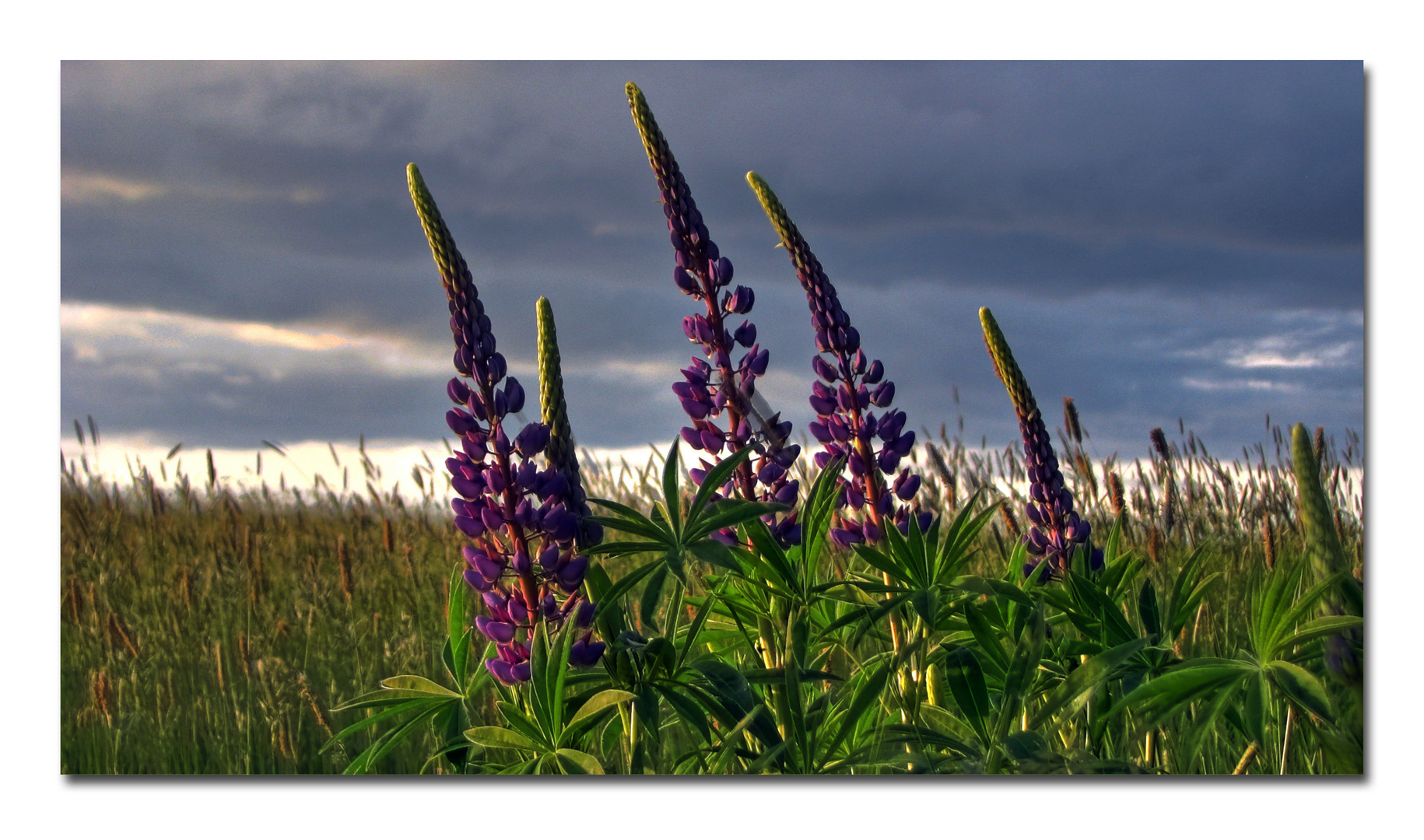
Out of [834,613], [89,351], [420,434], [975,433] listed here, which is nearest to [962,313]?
[975,433]

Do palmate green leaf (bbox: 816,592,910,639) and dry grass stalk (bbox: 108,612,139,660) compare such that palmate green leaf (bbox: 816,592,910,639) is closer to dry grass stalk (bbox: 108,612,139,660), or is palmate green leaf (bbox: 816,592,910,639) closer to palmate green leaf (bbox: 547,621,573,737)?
palmate green leaf (bbox: 547,621,573,737)

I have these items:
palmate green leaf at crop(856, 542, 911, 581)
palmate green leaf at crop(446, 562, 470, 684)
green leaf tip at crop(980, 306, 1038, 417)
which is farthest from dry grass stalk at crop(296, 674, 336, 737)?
green leaf tip at crop(980, 306, 1038, 417)

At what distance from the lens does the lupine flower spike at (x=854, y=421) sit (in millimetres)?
2562

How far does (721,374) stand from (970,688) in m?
0.89

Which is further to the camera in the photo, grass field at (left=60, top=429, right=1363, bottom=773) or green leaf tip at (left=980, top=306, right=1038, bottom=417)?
grass field at (left=60, top=429, right=1363, bottom=773)

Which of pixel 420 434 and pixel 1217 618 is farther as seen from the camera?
pixel 420 434

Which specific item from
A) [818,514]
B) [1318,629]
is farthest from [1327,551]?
[818,514]

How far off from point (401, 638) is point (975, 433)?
174 centimetres

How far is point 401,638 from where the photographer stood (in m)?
3.19

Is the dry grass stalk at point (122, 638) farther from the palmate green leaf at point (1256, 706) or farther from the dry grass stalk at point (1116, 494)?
the palmate green leaf at point (1256, 706)

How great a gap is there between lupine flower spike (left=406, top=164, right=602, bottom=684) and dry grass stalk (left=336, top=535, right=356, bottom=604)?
47.3 inches

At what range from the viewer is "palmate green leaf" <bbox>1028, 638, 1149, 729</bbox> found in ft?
7.77

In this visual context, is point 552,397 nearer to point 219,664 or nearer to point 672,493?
point 672,493

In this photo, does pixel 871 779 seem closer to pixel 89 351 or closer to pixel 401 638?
pixel 401 638
